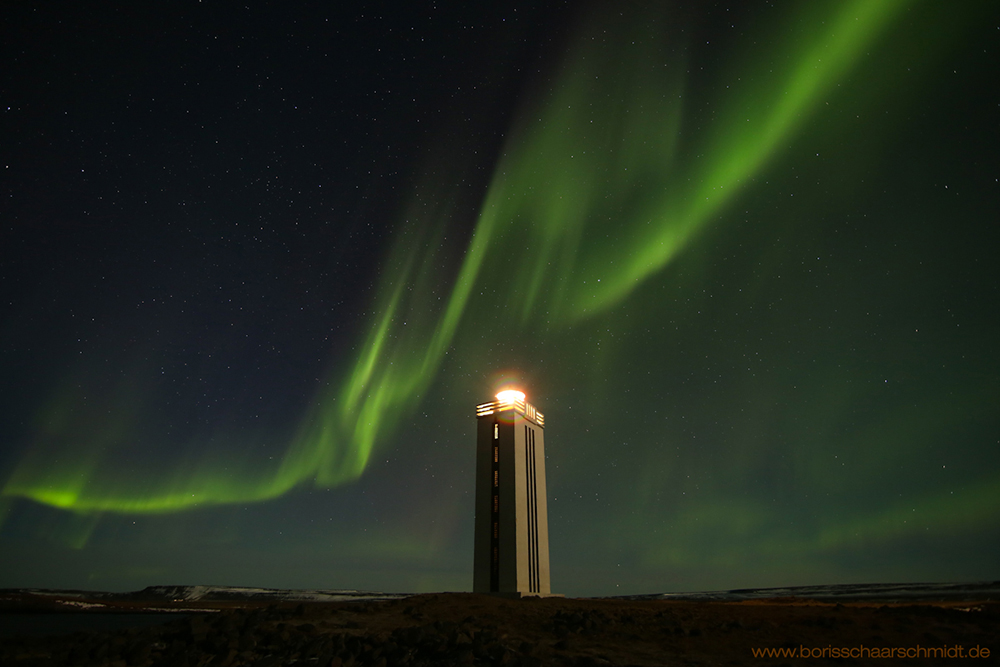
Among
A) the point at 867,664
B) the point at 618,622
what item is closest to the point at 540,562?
the point at 618,622

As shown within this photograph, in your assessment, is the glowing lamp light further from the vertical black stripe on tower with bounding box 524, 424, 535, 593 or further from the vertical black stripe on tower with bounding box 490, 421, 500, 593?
the vertical black stripe on tower with bounding box 524, 424, 535, 593

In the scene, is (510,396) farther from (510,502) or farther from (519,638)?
(519,638)

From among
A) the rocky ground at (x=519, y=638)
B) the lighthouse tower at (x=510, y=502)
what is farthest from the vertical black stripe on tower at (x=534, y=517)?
the rocky ground at (x=519, y=638)

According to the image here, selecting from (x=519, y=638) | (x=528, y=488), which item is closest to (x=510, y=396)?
(x=528, y=488)

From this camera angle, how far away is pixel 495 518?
36750mm

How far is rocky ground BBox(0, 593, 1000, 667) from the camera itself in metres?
16.6

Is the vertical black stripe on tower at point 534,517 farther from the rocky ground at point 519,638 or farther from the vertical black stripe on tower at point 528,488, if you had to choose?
the rocky ground at point 519,638

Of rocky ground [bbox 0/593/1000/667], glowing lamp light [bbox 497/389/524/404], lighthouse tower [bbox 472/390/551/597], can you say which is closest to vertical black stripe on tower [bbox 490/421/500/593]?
lighthouse tower [bbox 472/390/551/597]

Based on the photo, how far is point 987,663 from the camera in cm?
1611

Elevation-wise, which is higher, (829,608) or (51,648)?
(829,608)

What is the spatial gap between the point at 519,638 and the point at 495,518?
57.9 feet

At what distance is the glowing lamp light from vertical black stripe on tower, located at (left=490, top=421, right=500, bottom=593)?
1.83 m

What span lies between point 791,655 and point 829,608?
8282 millimetres

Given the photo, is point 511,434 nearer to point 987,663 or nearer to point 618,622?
point 618,622
